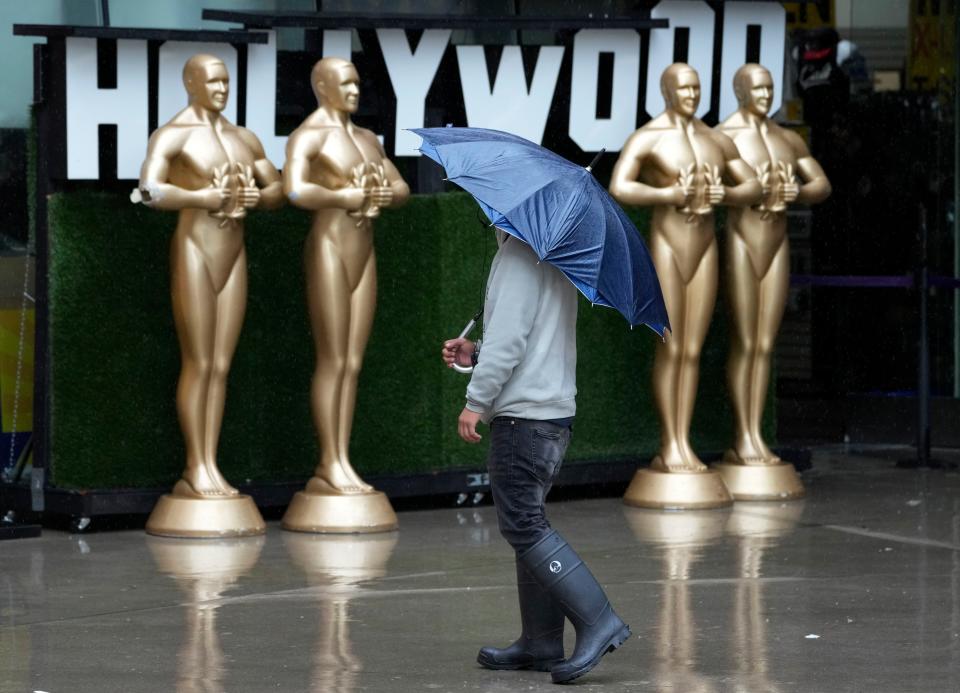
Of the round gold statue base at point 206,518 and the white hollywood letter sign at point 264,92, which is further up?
the white hollywood letter sign at point 264,92

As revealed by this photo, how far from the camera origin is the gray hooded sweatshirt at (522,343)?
528 cm

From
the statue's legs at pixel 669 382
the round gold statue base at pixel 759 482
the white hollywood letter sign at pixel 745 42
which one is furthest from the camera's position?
the white hollywood letter sign at pixel 745 42

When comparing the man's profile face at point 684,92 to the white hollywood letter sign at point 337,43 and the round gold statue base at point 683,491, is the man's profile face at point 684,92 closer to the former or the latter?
the white hollywood letter sign at point 337,43

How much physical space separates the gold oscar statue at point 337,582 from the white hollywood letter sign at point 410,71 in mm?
2007

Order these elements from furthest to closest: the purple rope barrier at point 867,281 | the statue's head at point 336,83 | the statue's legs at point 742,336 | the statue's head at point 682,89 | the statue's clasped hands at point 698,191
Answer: the purple rope barrier at point 867,281, the statue's legs at point 742,336, the statue's head at point 682,89, the statue's clasped hands at point 698,191, the statue's head at point 336,83

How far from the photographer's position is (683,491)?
9133mm

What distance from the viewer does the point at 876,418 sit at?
1235 centimetres

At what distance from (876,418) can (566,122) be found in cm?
388

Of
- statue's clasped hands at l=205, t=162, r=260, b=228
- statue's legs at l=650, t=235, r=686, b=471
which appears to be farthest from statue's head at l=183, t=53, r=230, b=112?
statue's legs at l=650, t=235, r=686, b=471

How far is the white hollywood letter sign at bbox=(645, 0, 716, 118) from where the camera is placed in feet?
31.7

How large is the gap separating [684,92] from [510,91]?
0.90 m

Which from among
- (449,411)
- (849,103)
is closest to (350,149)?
(449,411)

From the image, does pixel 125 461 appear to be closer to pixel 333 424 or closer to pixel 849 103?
pixel 333 424

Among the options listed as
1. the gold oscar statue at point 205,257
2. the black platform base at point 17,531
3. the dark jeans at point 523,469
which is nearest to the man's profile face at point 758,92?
the gold oscar statue at point 205,257
